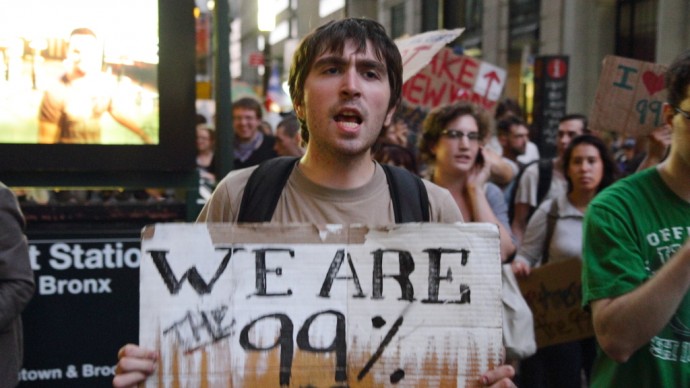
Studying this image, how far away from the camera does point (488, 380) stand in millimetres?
2059

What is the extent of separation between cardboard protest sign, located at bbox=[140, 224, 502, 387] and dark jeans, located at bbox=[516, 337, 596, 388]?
3182 mm

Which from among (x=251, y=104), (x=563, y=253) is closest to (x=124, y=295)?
(x=563, y=253)

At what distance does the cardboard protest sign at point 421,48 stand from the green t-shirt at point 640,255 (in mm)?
1981

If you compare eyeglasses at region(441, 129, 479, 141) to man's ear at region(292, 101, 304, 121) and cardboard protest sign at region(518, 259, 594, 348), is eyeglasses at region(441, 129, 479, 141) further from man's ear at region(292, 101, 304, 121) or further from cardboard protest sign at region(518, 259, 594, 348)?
man's ear at region(292, 101, 304, 121)

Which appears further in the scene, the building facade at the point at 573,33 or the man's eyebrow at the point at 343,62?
A: the building facade at the point at 573,33

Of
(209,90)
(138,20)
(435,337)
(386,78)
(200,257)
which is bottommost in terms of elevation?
(435,337)

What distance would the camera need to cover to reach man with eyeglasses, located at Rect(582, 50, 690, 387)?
2301 mm

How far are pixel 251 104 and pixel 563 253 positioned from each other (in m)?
4.44

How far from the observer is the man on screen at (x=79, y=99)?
176 inches

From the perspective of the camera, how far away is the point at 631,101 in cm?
541

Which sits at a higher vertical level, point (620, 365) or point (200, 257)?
point (200, 257)

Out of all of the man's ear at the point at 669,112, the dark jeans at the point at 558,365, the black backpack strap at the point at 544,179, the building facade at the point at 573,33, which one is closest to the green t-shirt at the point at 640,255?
the man's ear at the point at 669,112

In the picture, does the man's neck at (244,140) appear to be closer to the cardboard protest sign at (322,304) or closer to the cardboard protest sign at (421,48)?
the cardboard protest sign at (421,48)

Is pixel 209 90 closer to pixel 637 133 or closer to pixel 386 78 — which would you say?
pixel 637 133
